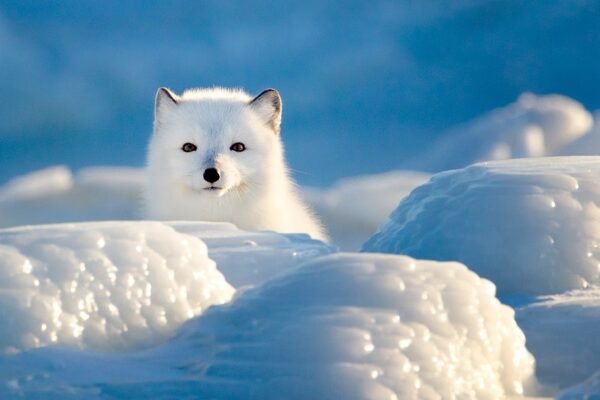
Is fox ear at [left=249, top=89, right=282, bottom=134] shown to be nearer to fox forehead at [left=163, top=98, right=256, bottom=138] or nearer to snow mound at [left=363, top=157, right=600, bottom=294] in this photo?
fox forehead at [left=163, top=98, right=256, bottom=138]

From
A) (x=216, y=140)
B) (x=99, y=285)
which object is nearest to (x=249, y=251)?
(x=99, y=285)

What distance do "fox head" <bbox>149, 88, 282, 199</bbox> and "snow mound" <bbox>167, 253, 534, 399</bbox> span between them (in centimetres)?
294

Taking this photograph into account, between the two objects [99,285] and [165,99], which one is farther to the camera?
[165,99]

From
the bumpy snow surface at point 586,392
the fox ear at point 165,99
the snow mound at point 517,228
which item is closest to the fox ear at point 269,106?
the fox ear at point 165,99

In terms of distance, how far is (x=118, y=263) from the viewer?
146 inches

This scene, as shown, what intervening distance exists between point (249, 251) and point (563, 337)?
56.0 inches

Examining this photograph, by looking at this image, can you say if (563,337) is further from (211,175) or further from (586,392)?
(211,175)

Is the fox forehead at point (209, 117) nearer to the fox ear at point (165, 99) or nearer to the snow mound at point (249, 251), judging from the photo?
the fox ear at point (165, 99)

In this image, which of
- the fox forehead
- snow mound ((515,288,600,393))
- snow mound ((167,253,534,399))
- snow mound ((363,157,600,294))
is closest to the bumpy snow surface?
snow mound ((167,253,534,399))

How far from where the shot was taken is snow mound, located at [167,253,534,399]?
323cm

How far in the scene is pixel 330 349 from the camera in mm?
3277

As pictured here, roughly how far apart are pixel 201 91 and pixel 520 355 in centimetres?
420

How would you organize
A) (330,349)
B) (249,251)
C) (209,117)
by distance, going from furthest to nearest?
1. (209,117)
2. (249,251)
3. (330,349)

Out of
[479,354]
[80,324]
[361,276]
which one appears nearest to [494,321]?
[479,354]
